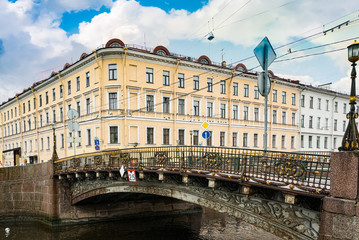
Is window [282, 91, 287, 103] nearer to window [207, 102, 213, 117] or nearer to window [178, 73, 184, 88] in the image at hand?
window [207, 102, 213, 117]

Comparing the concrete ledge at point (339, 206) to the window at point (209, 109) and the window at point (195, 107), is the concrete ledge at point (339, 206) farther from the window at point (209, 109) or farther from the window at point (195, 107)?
the window at point (209, 109)

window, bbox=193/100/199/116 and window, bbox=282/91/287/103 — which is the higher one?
window, bbox=282/91/287/103

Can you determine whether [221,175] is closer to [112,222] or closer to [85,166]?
[85,166]

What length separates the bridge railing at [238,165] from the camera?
546cm

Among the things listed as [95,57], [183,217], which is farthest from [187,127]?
[95,57]

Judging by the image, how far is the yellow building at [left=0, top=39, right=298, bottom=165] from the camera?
20875 millimetres

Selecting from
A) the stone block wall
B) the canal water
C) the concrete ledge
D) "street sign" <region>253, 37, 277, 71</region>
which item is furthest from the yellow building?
the concrete ledge

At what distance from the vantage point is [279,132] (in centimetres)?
3089

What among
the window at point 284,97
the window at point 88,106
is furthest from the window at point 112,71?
the window at point 284,97

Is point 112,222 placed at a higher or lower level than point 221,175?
lower

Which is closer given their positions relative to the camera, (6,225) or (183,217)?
(6,225)

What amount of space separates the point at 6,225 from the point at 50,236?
487 cm

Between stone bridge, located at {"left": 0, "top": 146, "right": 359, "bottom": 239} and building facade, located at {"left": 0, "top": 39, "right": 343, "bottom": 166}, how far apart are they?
3.70 metres

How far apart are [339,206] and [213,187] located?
3374 mm
